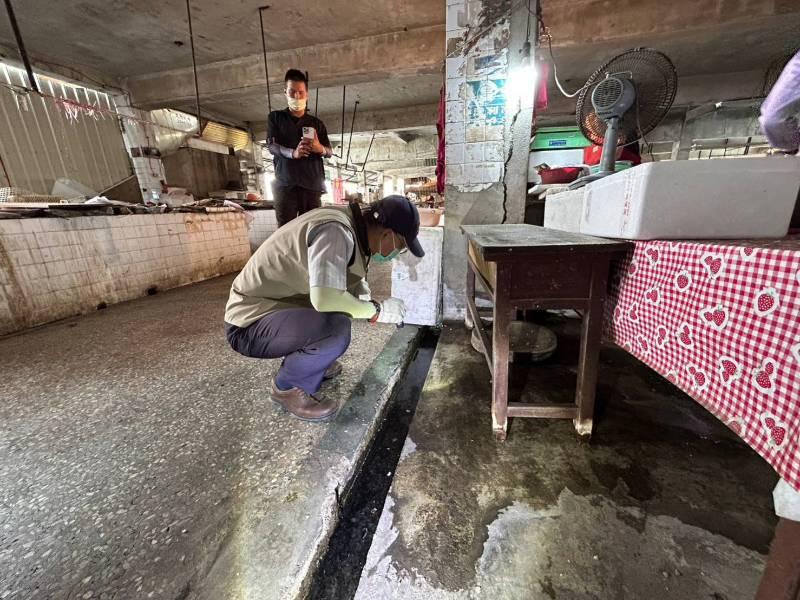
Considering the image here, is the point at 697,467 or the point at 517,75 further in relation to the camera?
the point at 517,75

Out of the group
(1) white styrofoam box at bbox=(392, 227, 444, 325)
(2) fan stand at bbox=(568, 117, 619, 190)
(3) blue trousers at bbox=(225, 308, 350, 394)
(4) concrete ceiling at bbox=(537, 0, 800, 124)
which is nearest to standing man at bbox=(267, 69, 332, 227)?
(1) white styrofoam box at bbox=(392, 227, 444, 325)

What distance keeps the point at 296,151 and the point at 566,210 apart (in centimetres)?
250

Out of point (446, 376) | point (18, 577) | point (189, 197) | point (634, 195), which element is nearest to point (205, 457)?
point (18, 577)

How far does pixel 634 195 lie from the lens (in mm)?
1156

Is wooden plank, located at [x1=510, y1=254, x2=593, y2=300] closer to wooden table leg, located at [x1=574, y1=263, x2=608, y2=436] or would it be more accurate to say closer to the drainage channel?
wooden table leg, located at [x1=574, y1=263, x2=608, y2=436]

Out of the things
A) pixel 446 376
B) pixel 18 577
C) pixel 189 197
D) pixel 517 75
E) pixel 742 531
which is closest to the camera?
pixel 18 577

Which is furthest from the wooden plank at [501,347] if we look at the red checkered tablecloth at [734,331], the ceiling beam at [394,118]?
the ceiling beam at [394,118]

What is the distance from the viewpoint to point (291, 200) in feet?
10.8

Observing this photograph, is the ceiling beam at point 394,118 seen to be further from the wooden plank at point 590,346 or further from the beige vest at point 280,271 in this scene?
the wooden plank at point 590,346

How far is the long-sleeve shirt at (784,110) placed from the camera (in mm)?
974

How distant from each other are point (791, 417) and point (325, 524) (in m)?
1.36

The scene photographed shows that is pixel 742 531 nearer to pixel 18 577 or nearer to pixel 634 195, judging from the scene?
pixel 634 195

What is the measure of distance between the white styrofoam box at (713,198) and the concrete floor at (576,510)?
1.03m

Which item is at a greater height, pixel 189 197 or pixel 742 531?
pixel 189 197
